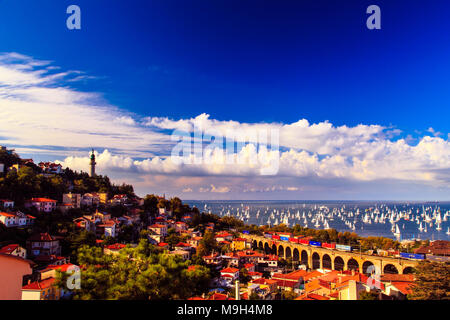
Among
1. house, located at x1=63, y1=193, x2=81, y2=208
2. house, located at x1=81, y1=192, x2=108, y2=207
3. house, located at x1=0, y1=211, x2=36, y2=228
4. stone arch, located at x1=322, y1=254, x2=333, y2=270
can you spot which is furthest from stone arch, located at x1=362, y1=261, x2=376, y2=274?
house, located at x1=0, y1=211, x2=36, y2=228

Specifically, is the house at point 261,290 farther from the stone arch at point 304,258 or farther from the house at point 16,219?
the stone arch at point 304,258

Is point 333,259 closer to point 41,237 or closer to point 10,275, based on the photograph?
point 41,237

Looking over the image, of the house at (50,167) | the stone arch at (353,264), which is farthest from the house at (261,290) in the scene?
the house at (50,167)

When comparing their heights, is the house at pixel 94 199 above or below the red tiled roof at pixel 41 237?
above

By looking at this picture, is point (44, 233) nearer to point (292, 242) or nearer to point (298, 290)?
point (298, 290)
